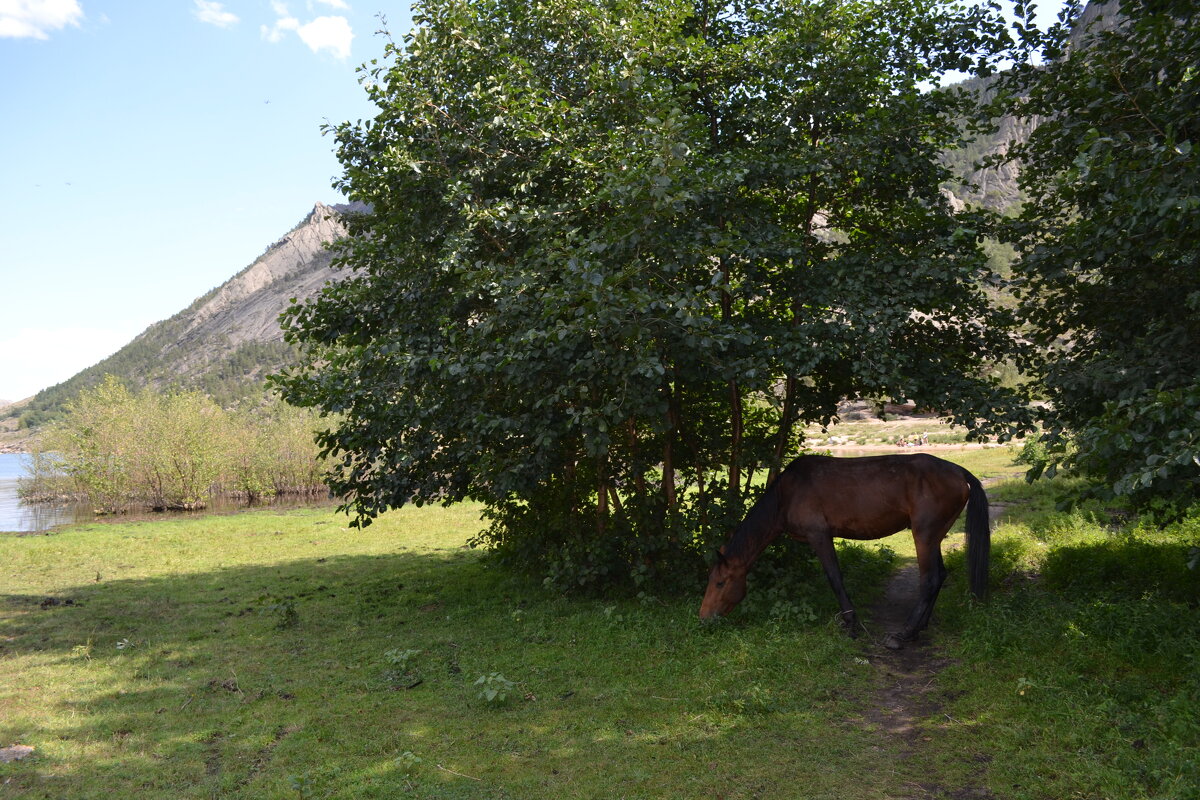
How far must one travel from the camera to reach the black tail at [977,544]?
27.9ft

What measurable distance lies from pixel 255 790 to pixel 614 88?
8.25m

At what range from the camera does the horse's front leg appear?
28.3 ft

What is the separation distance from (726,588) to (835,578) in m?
1.28

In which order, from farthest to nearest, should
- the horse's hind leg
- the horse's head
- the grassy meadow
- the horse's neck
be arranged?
the horse's neck → the horse's head → the horse's hind leg → the grassy meadow

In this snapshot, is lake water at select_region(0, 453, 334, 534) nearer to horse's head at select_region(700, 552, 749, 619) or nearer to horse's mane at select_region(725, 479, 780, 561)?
horse's head at select_region(700, 552, 749, 619)

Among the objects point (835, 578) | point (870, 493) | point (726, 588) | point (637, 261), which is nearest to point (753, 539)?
point (726, 588)

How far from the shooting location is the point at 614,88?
952 cm

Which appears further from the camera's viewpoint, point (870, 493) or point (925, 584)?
point (870, 493)

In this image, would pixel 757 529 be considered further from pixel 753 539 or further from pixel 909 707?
pixel 909 707

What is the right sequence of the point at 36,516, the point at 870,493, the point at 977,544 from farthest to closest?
1. the point at 36,516
2. the point at 870,493
3. the point at 977,544

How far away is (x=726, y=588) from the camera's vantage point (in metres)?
9.16

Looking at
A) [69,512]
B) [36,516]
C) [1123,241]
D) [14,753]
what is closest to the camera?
[14,753]

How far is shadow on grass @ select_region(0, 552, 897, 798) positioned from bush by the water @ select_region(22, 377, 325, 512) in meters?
21.8

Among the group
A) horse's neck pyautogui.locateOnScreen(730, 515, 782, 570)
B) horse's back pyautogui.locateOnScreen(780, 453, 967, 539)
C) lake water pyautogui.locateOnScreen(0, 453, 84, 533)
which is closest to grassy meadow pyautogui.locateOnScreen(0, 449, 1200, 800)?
horse's neck pyautogui.locateOnScreen(730, 515, 782, 570)
